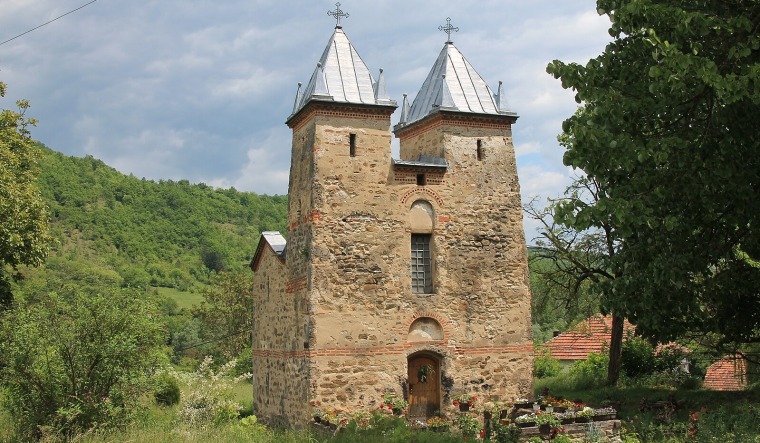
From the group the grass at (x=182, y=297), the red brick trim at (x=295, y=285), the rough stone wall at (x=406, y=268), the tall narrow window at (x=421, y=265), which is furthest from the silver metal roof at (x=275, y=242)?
the grass at (x=182, y=297)

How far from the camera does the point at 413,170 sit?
18.8 metres

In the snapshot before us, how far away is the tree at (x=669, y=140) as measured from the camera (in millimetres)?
10086

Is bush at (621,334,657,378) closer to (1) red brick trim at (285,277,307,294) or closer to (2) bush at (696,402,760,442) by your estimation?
(2) bush at (696,402,760,442)

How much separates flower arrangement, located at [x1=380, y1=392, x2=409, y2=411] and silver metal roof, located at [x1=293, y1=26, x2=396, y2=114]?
753 cm

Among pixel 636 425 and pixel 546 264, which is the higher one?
pixel 546 264

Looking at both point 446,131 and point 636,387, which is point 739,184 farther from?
point 636,387

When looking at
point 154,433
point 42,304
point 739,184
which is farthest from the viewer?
point 42,304

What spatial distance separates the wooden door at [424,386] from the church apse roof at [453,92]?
6921 millimetres

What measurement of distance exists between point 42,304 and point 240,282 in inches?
1121

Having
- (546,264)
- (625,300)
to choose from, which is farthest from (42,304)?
(546,264)

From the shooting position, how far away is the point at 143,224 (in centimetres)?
6800

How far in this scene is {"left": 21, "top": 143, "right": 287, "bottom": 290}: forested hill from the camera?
62281 millimetres

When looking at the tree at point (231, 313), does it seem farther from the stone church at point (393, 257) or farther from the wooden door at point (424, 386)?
the wooden door at point (424, 386)

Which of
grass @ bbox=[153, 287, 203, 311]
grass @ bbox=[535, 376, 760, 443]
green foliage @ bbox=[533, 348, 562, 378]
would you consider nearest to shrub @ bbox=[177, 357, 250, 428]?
grass @ bbox=[535, 376, 760, 443]
